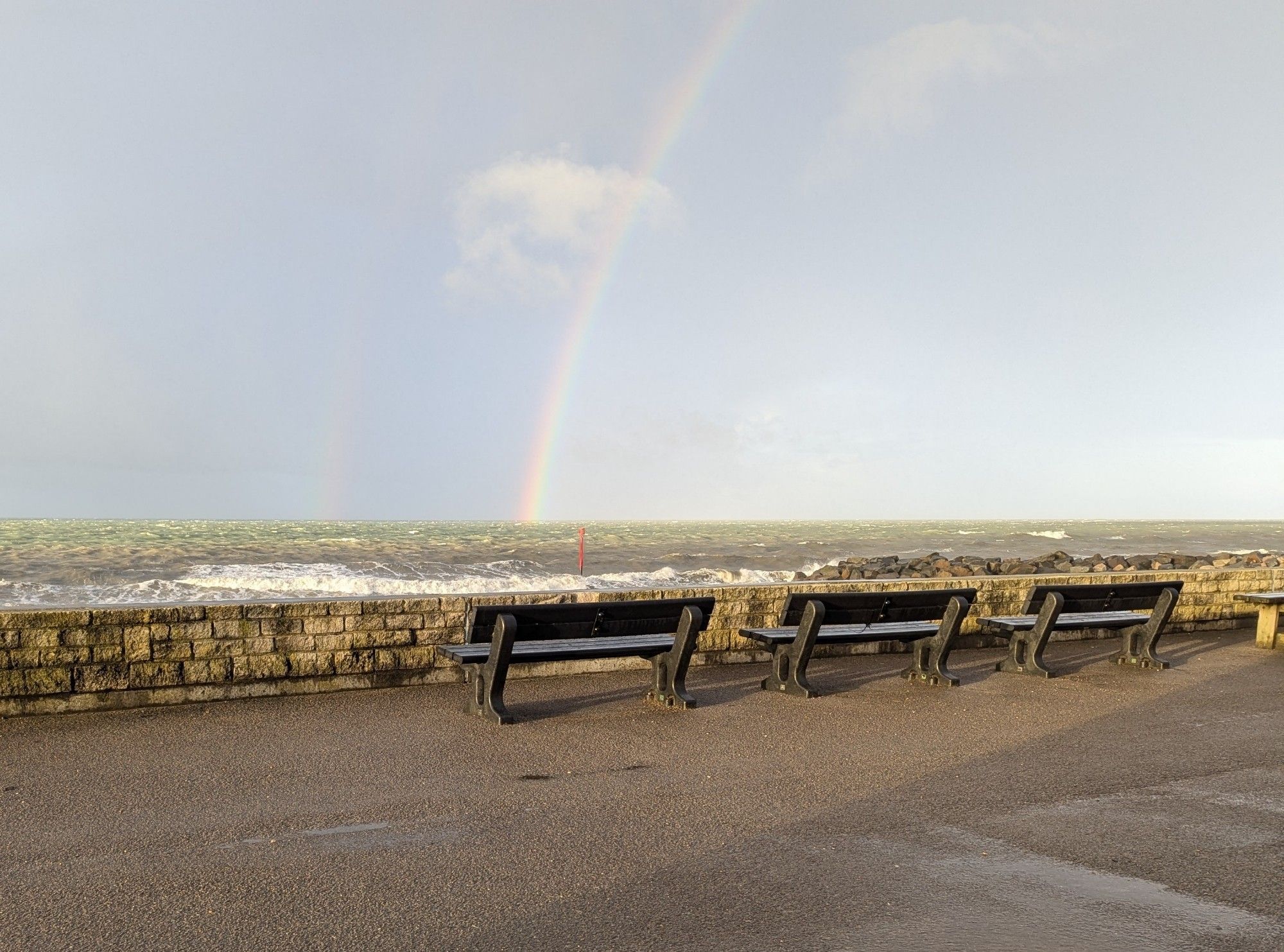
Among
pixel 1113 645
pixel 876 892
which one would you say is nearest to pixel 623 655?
pixel 876 892

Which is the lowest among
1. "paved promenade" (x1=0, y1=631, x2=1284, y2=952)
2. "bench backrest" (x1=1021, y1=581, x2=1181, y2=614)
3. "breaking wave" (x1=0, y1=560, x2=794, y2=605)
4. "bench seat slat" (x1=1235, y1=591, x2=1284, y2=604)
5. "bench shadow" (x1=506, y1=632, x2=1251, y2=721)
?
"breaking wave" (x1=0, y1=560, x2=794, y2=605)

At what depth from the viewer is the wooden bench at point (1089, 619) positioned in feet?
29.1

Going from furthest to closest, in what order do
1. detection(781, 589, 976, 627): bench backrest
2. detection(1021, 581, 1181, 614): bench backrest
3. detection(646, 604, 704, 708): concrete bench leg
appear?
detection(1021, 581, 1181, 614): bench backrest → detection(781, 589, 976, 627): bench backrest → detection(646, 604, 704, 708): concrete bench leg

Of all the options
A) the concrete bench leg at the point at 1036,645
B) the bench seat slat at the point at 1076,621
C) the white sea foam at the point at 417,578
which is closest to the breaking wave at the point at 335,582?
the white sea foam at the point at 417,578

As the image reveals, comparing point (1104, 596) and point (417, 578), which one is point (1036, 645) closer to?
point (1104, 596)

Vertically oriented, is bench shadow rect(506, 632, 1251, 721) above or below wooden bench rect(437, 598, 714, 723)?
below

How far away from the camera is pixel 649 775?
533 centimetres

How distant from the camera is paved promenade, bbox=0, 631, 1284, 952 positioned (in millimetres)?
3383

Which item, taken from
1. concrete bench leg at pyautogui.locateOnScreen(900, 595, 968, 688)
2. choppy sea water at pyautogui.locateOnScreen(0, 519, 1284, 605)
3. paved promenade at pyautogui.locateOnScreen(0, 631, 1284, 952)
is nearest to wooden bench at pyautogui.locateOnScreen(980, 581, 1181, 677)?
concrete bench leg at pyautogui.locateOnScreen(900, 595, 968, 688)

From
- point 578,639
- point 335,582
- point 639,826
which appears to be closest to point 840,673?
point 578,639

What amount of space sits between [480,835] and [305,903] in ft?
2.97

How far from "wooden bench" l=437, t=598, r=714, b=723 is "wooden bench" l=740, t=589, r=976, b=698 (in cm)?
75

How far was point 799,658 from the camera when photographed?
25.1 feet

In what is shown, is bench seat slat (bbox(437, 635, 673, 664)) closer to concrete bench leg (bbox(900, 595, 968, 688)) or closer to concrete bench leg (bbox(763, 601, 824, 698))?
concrete bench leg (bbox(763, 601, 824, 698))
